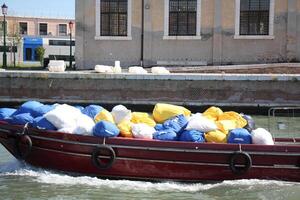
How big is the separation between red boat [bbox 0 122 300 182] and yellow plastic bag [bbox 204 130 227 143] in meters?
0.25

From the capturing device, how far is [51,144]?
1099 cm

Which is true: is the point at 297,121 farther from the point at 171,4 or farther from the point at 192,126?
the point at 171,4

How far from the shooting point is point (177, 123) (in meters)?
11.0

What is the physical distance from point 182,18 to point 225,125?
2049 centimetres

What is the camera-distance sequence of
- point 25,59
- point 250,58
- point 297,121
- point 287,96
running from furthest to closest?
1. point 25,59
2. point 250,58
3. point 287,96
4. point 297,121

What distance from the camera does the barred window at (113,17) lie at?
31219 millimetres

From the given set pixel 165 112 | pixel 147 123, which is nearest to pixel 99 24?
pixel 165 112

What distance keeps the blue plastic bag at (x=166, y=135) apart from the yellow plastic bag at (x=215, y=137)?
566 mm

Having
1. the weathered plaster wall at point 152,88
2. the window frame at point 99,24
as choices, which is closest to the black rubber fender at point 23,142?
the weathered plaster wall at point 152,88

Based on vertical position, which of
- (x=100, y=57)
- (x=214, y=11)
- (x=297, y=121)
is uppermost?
(x=214, y=11)

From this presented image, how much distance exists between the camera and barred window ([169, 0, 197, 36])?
3072 cm

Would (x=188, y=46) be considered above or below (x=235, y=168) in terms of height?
above

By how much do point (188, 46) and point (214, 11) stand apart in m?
2.18

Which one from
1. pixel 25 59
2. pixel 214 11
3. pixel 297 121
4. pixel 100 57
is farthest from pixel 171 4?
pixel 25 59
